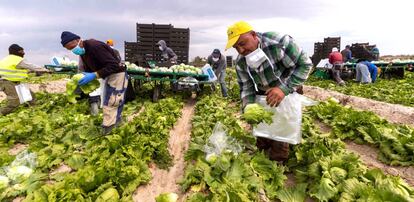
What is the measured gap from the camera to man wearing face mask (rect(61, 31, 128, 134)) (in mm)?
5074

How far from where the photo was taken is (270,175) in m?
3.59

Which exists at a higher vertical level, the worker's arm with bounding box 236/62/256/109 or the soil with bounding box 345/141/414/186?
the worker's arm with bounding box 236/62/256/109

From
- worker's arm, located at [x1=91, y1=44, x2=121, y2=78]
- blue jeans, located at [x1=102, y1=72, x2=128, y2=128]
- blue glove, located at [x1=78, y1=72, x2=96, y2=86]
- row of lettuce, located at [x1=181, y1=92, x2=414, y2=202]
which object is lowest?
row of lettuce, located at [x1=181, y1=92, x2=414, y2=202]

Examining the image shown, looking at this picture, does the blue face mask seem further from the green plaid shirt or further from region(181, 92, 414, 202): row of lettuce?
the green plaid shirt

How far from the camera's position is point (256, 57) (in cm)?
342

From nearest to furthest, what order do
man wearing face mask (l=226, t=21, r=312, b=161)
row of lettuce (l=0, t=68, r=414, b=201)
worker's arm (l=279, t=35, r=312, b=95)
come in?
row of lettuce (l=0, t=68, r=414, b=201), man wearing face mask (l=226, t=21, r=312, b=161), worker's arm (l=279, t=35, r=312, b=95)

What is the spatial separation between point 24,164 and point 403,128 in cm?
608

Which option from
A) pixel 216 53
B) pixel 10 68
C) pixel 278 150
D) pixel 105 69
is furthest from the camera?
pixel 216 53

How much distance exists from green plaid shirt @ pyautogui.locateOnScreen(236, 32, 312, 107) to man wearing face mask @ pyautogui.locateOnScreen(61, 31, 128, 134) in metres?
2.53

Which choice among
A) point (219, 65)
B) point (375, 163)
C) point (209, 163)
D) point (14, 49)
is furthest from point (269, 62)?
point (219, 65)

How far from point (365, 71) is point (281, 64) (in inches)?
473

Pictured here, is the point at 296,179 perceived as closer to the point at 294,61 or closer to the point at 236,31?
the point at 294,61

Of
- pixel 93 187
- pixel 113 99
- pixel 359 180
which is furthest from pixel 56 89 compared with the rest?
pixel 359 180

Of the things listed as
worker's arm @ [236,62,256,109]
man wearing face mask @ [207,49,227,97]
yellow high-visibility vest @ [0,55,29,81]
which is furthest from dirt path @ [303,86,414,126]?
yellow high-visibility vest @ [0,55,29,81]
